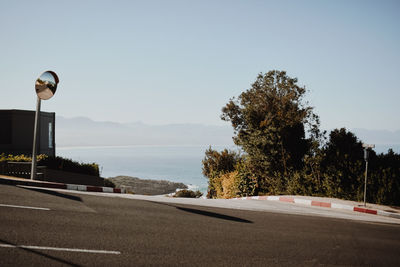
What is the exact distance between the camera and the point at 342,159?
1518 centimetres

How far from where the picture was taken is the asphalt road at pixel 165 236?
18.2 feet

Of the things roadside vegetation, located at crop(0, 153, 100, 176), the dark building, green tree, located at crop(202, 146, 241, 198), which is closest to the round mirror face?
roadside vegetation, located at crop(0, 153, 100, 176)

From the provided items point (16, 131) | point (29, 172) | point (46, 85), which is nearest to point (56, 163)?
point (29, 172)

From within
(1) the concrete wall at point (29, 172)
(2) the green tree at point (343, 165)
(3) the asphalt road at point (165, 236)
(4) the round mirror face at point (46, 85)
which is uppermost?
(4) the round mirror face at point (46, 85)

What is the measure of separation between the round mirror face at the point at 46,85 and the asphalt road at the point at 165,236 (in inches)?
185

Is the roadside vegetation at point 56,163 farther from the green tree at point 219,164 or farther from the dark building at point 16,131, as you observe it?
the green tree at point 219,164

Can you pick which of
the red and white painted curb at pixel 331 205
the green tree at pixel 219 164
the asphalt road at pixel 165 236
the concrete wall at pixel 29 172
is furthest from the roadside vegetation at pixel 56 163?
the green tree at pixel 219 164

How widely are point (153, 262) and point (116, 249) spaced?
82 centimetres

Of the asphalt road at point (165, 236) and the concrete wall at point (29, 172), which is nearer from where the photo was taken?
the asphalt road at point (165, 236)

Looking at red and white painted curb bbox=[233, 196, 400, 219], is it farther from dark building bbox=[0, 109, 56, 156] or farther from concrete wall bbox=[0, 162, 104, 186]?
dark building bbox=[0, 109, 56, 156]

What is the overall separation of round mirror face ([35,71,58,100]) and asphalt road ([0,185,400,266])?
4.71 m

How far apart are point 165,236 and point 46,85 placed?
942cm

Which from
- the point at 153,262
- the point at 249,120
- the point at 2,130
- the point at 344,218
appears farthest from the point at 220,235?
the point at 2,130

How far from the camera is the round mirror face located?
1328 centimetres
